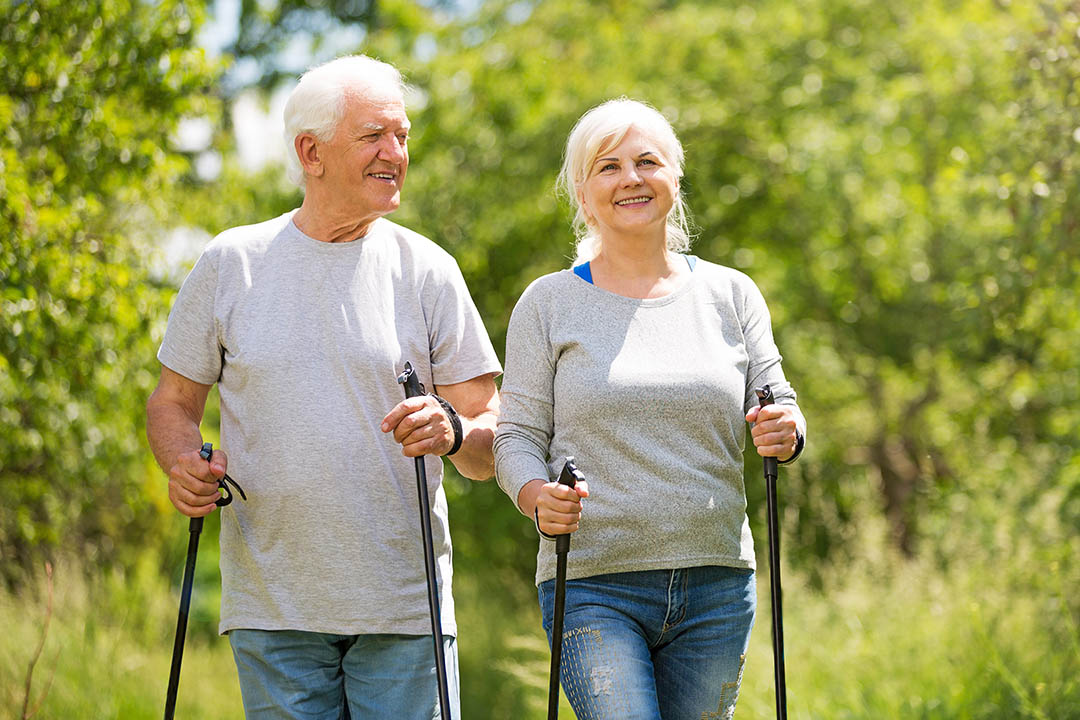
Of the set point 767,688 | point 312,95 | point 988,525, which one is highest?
point 312,95

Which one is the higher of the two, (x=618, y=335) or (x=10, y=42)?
(x=10, y=42)

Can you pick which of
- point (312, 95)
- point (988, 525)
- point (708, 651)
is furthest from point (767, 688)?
point (312, 95)

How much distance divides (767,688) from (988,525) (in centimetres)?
222

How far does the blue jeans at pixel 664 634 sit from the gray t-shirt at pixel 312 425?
34 centimetres

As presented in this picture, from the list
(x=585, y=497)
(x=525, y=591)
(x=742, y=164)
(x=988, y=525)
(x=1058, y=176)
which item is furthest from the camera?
(x=742, y=164)

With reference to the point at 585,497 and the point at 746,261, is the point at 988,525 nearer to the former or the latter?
the point at 746,261

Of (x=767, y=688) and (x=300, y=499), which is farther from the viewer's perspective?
(x=767, y=688)

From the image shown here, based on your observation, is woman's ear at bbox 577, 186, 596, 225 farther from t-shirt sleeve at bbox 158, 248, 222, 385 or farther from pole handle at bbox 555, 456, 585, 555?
t-shirt sleeve at bbox 158, 248, 222, 385

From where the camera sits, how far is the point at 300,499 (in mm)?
2834

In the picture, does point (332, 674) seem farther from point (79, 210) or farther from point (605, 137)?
point (79, 210)

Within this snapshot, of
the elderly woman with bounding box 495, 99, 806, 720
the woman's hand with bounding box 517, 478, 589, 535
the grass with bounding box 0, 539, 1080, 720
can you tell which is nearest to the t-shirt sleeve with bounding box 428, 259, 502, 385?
the elderly woman with bounding box 495, 99, 806, 720

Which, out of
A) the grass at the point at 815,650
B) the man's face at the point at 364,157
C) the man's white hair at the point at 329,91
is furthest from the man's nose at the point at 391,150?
the grass at the point at 815,650

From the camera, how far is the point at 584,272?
2986 millimetres

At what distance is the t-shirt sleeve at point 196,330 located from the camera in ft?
9.57
